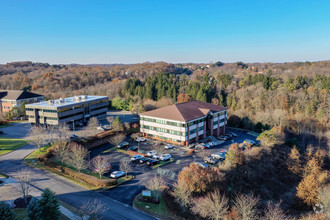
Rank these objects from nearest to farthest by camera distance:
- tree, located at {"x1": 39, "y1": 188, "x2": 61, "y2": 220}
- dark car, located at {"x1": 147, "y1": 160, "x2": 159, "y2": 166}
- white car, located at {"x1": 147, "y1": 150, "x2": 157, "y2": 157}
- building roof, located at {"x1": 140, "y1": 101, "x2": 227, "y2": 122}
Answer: tree, located at {"x1": 39, "y1": 188, "x2": 61, "y2": 220}
dark car, located at {"x1": 147, "y1": 160, "x2": 159, "y2": 166}
white car, located at {"x1": 147, "y1": 150, "x2": 157, "y2": 157}
building roof, located at {"x1": 140, "y1": 101, "x2": 227, "y2": 122}

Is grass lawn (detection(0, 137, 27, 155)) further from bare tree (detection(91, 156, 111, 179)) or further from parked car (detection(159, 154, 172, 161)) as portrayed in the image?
parked car (detection(159, 154, 172, 161))

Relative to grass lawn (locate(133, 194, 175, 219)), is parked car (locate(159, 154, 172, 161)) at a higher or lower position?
higher

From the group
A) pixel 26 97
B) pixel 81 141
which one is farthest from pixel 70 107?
pixel 26 97

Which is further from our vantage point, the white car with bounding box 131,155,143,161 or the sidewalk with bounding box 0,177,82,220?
the white car with bounding box 131,155,143,161

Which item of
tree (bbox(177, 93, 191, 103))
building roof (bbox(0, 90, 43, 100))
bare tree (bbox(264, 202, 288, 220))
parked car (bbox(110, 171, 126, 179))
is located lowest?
bare tree (bbox(264, 202, 288, 220))

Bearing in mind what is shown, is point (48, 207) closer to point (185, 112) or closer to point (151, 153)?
point (151, 153)

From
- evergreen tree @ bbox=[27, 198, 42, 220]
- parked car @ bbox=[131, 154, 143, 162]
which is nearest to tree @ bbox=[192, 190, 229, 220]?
evergreen tree @ bbox=[27, 198, 42, 220]

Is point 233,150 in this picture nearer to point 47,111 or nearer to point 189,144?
point 189,144

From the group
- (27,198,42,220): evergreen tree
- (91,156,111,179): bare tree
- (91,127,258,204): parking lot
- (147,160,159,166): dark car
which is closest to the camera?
(27,198,42,220): evergreen tree
